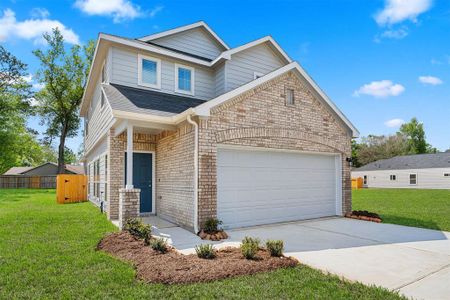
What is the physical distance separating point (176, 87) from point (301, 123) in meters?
5.10

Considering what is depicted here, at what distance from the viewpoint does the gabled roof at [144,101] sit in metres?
7.83

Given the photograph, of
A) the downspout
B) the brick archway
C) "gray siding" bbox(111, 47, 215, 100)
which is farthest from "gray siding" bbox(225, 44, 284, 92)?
the downspout

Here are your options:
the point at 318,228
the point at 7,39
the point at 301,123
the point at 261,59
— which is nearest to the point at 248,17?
the point at 261,59

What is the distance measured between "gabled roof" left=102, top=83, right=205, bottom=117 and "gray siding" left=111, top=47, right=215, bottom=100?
1.19ft

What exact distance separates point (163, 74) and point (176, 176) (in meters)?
4.55

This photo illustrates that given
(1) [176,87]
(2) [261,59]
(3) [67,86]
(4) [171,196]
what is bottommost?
(4) [171,196]

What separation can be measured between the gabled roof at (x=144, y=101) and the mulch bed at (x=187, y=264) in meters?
3.65

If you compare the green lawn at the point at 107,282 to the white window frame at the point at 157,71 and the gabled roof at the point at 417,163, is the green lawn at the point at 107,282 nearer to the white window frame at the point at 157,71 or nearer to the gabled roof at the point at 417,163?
the white window frame at the point at 157,71

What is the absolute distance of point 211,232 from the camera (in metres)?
6.98

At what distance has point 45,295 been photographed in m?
3.61

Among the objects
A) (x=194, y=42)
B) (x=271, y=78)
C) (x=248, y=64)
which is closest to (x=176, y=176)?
(x=271, y=78)

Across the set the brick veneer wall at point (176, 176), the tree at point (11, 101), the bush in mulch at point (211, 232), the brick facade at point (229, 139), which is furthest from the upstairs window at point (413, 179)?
the tree at point (11, 101)

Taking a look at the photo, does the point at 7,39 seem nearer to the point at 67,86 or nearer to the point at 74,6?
the point at 67,86

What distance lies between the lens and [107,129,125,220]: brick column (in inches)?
362
